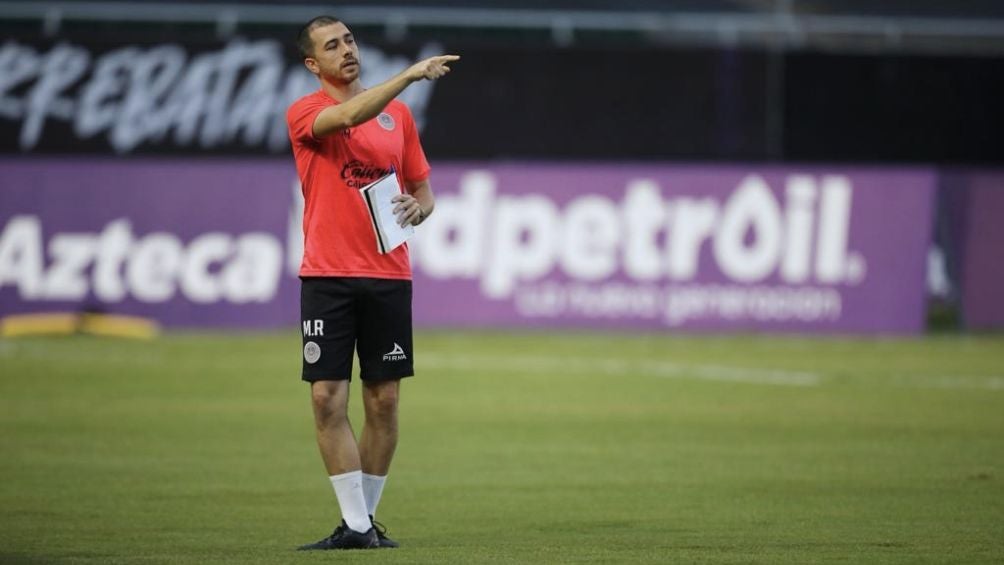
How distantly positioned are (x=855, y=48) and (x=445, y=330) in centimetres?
770

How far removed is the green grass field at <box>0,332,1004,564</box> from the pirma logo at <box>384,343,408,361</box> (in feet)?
2.83

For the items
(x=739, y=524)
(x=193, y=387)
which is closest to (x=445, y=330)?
(x=193, y=387)

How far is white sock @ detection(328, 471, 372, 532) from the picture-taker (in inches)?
345

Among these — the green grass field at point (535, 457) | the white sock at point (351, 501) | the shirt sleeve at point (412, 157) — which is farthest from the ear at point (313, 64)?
the green grass field at point (535, 457)

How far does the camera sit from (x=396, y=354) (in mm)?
9000

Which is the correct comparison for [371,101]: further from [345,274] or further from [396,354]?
[396,354]

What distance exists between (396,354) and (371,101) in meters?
1.25

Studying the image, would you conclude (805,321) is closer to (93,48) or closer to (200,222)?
(200,222)

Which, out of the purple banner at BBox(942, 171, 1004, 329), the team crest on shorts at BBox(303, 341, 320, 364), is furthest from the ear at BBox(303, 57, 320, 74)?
the purple banner at BBox(942, 171, 1004, 329)

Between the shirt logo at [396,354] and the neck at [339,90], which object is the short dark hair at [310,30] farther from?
the shirt logo at [396,354]

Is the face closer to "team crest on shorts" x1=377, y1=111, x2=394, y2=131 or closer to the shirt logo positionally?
"team crest on shorts" x1=377, y1=111, x2=394, y2=131

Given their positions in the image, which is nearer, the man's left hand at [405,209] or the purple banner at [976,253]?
the man's left hand at [405,209]

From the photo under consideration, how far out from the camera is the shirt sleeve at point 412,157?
9211 millimetres

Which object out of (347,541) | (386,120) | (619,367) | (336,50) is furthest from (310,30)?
(619,367)
